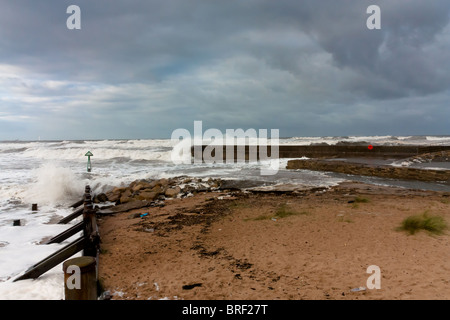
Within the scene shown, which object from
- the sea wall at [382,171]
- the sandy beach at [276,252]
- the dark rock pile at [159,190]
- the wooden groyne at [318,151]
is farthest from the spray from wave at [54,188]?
the wooden groyne at [318,151]

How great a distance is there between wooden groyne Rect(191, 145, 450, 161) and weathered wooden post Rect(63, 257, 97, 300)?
25258 mm

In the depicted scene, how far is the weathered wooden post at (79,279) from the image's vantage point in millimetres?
2664

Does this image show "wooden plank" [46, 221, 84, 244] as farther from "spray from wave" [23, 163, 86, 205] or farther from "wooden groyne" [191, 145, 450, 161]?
"wooden groyne" [191, 145, 450, 161]

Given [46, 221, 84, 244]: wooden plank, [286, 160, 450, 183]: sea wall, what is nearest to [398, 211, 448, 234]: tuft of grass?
[46, 221, 84, 244]: wooden plank

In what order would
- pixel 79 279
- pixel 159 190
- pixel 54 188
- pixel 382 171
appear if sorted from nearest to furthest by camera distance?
pixel 79 279 → pixel 54 188 → pixel 159 190 → pixel 382 171

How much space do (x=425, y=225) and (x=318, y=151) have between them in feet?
72.3

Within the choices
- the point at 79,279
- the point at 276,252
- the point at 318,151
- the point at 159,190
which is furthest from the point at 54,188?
the point at 318,151

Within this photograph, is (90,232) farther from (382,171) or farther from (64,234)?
(382,171)

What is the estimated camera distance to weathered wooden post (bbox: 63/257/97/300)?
8.74ft

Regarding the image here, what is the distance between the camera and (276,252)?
203 inches

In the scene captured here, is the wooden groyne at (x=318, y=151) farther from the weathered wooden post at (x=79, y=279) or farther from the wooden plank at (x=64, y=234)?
the weathered wooden post at (x=79, y=279)

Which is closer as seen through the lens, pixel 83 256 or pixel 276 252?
pixel 83 256
